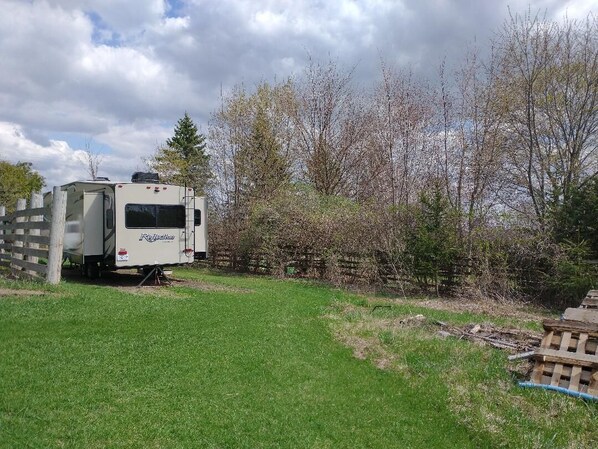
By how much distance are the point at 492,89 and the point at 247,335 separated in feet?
39.1

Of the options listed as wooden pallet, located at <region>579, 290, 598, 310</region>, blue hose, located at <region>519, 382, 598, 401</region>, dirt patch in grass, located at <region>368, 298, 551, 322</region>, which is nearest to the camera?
blue hose, located at <region>519, 382, 598, 401</region>

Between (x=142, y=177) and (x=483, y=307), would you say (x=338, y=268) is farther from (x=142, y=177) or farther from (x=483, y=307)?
(x=142, y=177)

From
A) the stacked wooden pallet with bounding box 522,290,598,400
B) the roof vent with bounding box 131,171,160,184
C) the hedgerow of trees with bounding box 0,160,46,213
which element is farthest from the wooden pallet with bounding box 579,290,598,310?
the hedgerow of trees with bounding box 0,160,46,213

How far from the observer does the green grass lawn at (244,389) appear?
3963 mm

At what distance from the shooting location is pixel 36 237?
1128 centimetres

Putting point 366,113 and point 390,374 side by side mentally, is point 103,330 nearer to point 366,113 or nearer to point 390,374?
point 390,374

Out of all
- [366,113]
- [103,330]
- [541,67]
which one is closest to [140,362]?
[103,330]

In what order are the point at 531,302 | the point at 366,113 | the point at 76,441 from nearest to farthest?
1. the point at 76,441
2. the point at 531,302
3. the point at 366,113

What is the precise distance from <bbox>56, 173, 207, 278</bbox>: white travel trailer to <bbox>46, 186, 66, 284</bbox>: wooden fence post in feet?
6.91

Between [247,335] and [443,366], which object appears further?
[247,335]

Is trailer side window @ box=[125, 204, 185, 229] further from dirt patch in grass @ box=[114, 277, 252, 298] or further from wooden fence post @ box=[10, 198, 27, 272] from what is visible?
wooden fence post @ box=[10, 198, 27, 272]

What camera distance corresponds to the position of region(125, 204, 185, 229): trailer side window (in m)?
12.6

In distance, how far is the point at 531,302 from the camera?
1222cm

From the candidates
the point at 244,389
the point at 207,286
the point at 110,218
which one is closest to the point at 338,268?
the point at 207,286
